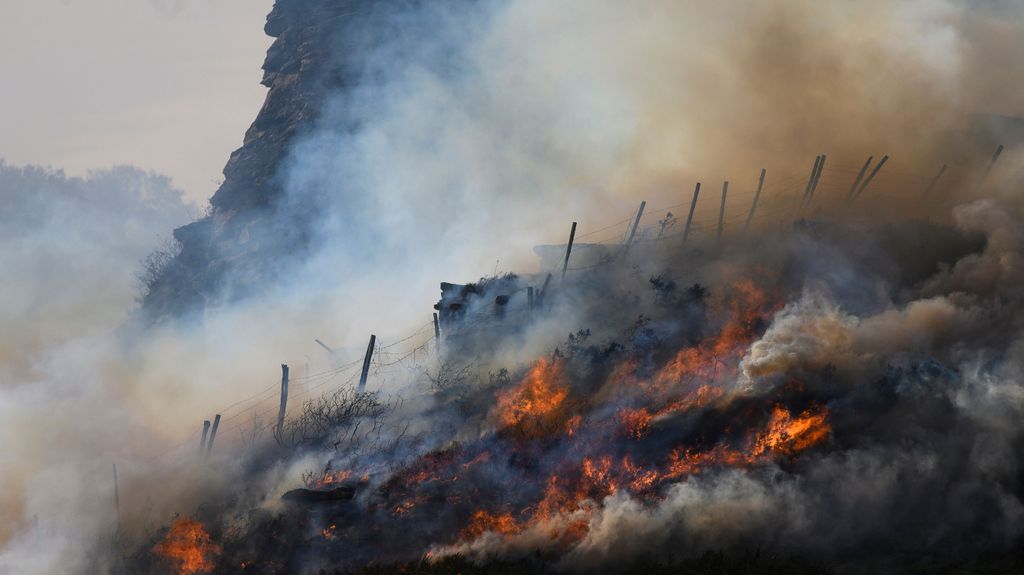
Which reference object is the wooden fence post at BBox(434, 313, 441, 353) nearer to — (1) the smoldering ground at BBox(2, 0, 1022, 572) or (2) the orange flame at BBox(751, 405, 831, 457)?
(1) the smoldering ground at BBox(2, 0, 1022, 572)

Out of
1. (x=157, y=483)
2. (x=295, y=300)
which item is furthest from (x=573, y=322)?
(x=295, y=300)

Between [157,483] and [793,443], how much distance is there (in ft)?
76.0

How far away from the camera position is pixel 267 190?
220 feet

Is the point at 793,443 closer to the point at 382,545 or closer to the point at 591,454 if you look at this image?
the point at 591,454

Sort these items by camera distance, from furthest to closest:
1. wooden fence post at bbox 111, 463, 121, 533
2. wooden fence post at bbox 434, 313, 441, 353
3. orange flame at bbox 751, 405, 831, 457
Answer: wooden fence post at bbox 434, 313, 441, 353 → wooden fence post at bbox 111, 463, 121, 533 → orange flame at bbox 751, 405, 831, 457

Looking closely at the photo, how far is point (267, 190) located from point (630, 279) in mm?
33521

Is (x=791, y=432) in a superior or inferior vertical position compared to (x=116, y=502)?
inferior

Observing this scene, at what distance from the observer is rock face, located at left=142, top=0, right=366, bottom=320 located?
6444cm

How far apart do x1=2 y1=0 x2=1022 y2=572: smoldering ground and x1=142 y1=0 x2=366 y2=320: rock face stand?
1.17 meters

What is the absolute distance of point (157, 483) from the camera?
36.4 meters

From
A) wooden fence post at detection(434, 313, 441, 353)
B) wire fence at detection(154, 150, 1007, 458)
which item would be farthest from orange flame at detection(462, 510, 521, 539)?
wire fence at detection(154, 150, 1007, 458)

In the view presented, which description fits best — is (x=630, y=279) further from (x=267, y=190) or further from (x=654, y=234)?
(x=267, y=190)

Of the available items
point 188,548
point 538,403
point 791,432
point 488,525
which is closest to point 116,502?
point 188,548

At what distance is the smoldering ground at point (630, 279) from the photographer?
1080 inches
